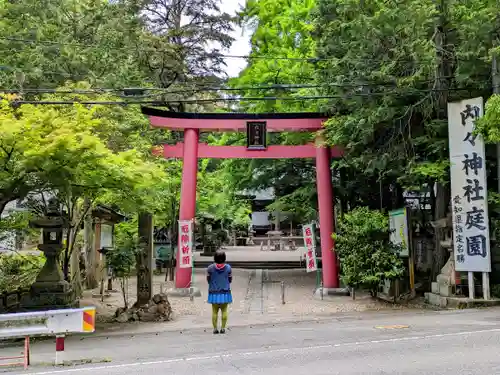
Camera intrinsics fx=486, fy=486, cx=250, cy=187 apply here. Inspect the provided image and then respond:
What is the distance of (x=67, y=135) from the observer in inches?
368

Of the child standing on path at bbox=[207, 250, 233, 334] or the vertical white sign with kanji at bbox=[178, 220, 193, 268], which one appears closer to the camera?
the child standing on path at bbox=[207, 250, 233, 334]

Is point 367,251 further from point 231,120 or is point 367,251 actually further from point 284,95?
point 284,95

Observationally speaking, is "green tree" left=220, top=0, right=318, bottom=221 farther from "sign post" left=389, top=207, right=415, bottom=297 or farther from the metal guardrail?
the metal guardrail

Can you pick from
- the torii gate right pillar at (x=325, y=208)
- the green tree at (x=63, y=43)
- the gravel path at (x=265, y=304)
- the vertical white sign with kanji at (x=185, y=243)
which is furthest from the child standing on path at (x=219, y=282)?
the green tree at (x=63, y=43)

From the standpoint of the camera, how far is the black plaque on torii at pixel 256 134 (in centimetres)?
1758

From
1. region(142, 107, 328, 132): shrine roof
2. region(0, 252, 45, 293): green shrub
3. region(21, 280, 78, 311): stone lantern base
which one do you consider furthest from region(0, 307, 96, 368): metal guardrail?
region(142, 107, 328, 132): shrine roof

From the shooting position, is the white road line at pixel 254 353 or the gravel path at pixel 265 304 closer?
the white road line at pixel 254 353

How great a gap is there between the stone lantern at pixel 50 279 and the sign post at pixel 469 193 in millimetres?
10695

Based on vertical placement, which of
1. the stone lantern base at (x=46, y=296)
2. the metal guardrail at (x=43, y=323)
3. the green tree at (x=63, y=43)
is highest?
the green tree at (x=63, y=43)

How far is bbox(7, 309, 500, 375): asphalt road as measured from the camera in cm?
673

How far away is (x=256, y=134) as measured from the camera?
17.6 meters

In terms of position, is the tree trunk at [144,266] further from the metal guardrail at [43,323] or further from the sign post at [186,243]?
the metal guardrail at [43,323]

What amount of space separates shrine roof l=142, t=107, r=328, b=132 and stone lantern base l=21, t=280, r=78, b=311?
23.5 ft

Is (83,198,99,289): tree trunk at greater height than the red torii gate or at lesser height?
lesser
